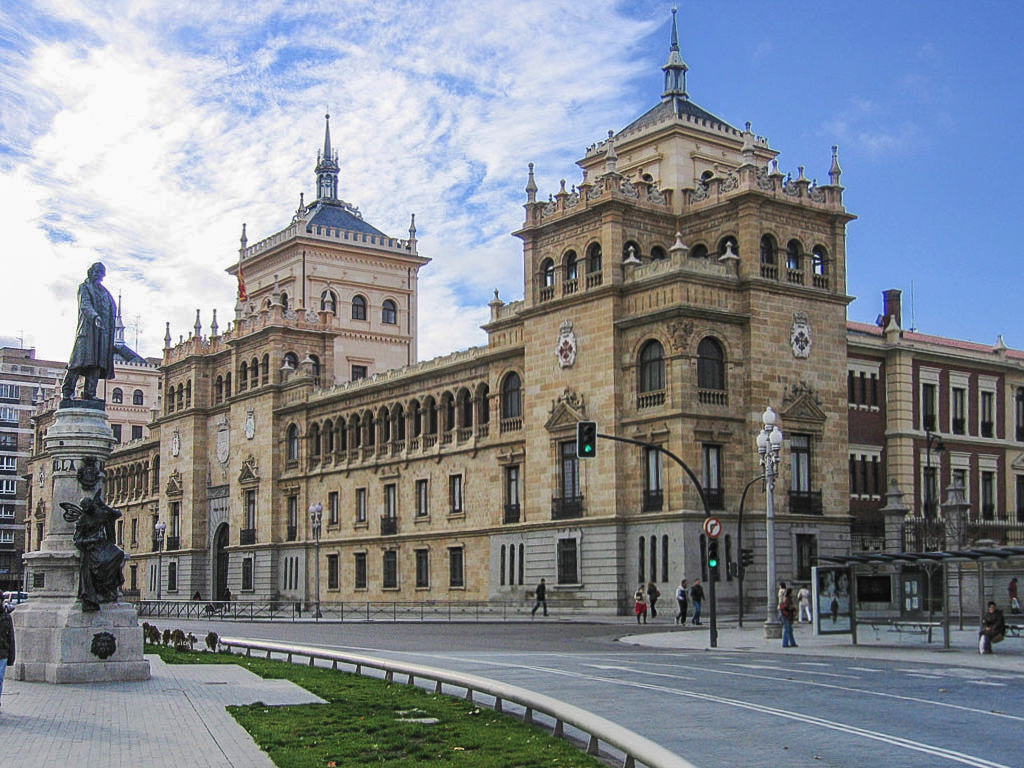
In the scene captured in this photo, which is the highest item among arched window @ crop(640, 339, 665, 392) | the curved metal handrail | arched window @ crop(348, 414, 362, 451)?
arched window @ crop(640, 339, 665, 392)

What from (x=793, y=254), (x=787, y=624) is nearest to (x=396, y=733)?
(x=787, y=624)

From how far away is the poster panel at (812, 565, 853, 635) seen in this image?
34.2 m

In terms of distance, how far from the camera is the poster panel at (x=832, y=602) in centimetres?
3416

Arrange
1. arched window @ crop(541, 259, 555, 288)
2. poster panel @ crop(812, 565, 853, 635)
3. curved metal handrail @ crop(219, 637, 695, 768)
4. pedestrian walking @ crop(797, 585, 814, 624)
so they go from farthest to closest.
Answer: arched window @ crop(541, 259, 555, 288)
pedestrian walking @ crop(797, 585, 814, 624)
poster panel @ crop(812, 565, 853, 635)
curved metal handrail @ crop(219, 637, 695, 768)

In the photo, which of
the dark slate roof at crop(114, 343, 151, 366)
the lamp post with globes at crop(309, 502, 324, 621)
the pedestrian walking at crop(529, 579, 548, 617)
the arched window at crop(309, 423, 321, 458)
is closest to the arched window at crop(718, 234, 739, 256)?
the pedestrian walking at crop(529, 579, 548, 617)

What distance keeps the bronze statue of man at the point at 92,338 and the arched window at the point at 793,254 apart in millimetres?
32693

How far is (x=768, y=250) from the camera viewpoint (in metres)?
50.7

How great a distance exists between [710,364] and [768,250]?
216 inches

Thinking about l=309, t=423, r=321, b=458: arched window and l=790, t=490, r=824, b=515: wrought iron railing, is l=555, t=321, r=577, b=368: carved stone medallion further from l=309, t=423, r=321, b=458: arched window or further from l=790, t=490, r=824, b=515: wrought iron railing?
l=309, t=423, r=321, b=458: arched window

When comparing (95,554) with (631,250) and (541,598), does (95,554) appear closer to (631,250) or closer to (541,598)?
(541,598)

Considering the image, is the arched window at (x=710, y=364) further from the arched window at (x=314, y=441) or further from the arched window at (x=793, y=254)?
the arched window at (x=314, y=441)

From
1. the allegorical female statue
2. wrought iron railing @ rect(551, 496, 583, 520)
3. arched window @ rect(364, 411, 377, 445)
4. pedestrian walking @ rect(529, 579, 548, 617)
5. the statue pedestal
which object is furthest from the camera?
arched window @ rect(364, 411, 377, 445)

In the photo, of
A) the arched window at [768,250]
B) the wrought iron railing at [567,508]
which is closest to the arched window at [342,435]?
the wrought iron railing at [567,508]

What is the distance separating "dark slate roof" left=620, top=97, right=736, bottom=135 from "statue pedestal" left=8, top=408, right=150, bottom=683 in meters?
40.2
